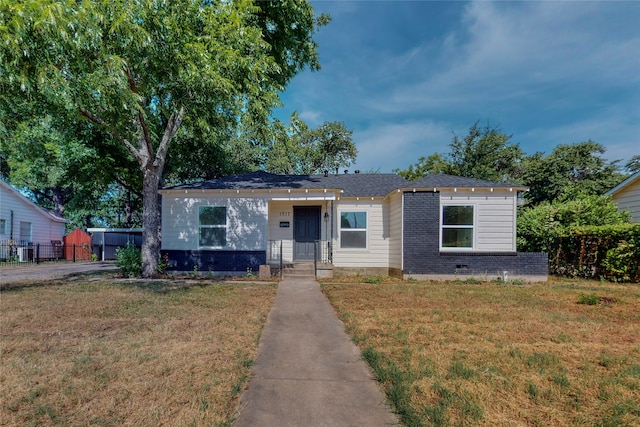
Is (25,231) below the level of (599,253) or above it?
above

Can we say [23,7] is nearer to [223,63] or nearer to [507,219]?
[223,63]

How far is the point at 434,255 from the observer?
32.4 ft

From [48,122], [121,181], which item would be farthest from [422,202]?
[48,122]

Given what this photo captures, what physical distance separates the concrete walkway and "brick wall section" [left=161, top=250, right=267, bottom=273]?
224 inches

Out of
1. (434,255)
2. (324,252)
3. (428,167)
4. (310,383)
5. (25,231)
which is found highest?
(428,167)

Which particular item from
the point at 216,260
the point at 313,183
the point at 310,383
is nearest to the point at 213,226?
the point at 216,260

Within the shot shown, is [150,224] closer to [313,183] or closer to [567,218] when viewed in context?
[313,183]

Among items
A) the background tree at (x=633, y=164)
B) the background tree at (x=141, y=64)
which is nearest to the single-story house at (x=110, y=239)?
the background tree at (x=141, y=64)

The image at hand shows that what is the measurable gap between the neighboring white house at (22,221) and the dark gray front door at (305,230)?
16.9m

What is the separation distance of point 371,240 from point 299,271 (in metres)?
3.02

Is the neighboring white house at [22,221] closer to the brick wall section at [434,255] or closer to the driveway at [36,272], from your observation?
the driveway at [36,272]

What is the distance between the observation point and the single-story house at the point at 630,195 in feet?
39.3

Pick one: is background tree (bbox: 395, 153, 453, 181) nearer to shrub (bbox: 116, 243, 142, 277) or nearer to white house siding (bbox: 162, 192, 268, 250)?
white house siding (bbox: 162, 192, 268, 250)

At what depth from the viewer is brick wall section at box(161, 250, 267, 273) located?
34.9 ft
